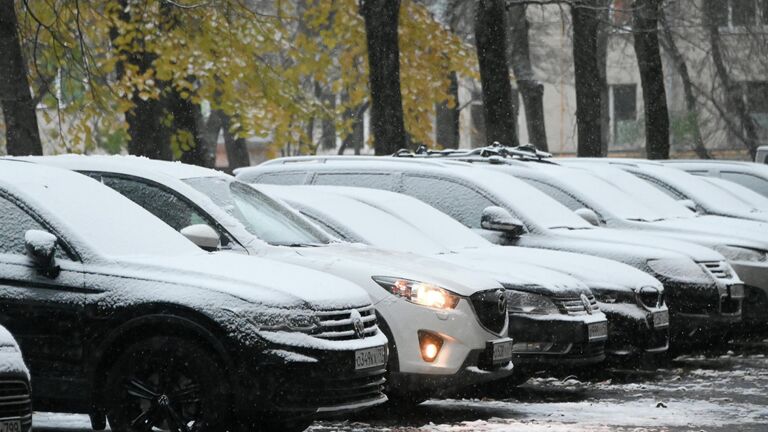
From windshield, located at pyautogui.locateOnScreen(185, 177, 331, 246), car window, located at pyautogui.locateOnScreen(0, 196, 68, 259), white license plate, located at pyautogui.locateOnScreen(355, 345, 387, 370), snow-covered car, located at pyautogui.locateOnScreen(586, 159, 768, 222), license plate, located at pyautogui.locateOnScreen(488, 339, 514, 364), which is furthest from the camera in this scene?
snow-covered car, located at pyautogui.locateOnScreen(586, 159, 768, 222)

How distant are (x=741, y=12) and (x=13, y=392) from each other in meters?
29.9

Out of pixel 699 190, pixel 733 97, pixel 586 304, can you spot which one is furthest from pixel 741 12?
pixel 586 304

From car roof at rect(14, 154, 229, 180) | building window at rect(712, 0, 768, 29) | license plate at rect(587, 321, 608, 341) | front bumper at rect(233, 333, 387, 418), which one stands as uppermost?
building window at rect(712, 0, 768, 29)

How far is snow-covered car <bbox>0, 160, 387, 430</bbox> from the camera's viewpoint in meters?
8.40

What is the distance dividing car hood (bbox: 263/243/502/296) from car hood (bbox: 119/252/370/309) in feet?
3.45

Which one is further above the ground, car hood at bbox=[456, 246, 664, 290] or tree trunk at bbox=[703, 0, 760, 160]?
tree trunk at bbox=[703, 0, 760, 160]

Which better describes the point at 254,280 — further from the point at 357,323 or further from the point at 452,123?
the point at 452,123

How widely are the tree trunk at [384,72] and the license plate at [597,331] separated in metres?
9.90

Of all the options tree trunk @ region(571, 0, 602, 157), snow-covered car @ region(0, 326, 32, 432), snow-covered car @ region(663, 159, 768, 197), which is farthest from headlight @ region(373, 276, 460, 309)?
tree trunk @ region(571, 0, 602, 157)

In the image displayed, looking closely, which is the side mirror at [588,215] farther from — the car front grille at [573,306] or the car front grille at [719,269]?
the car front grille at [573,306]

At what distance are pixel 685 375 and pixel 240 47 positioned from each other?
12845 millimetres

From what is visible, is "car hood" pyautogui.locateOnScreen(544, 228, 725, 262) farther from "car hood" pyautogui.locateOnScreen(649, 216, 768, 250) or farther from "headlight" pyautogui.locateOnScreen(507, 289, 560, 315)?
"headlight" pyautogui.locateOnScreen(507, 289, 560, 315)

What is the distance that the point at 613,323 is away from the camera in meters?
12.9

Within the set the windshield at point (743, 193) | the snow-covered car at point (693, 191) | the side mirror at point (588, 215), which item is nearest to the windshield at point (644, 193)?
the snow-covered car at point (693, 191)
